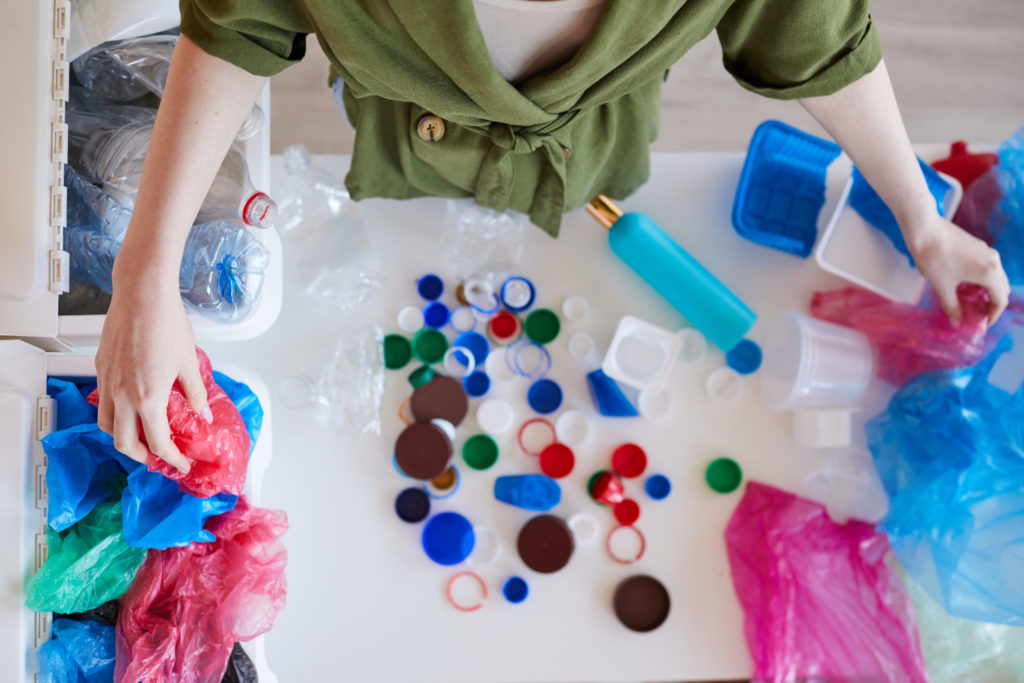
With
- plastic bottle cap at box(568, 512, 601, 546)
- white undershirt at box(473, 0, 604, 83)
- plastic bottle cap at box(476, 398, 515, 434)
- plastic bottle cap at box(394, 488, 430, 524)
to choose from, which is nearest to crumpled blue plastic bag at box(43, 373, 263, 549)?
plastic bottle cap at box(394, 488, 430, 524)

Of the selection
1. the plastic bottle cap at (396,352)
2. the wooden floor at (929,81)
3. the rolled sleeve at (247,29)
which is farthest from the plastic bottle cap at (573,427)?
the wooden floor at (929,81)

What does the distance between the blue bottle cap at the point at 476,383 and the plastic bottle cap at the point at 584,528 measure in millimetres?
212

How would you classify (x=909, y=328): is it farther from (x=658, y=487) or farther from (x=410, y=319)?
(x=410, y=319)

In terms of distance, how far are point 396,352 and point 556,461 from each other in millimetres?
268

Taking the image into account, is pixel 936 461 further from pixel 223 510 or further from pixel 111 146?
pixel 111 146

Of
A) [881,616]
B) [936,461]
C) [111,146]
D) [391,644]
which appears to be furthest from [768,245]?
[111,146]

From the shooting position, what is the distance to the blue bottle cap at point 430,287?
1.00 metres

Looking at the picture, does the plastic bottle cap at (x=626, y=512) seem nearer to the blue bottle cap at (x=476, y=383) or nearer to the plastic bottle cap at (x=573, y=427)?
the plastic bottle cap at (x=573, y=427)

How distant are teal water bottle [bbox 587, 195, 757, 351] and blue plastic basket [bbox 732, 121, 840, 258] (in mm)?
103

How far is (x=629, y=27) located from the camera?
59 cm

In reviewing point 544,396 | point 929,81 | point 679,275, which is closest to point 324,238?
point 544,396

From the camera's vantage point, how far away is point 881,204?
3.16ft

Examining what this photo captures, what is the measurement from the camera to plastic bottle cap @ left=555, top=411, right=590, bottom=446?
0.99 metres

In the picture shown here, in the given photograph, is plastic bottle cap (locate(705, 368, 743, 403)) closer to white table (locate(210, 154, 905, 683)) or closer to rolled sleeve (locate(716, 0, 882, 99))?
white table (locate(210, 154, 905, 683))
